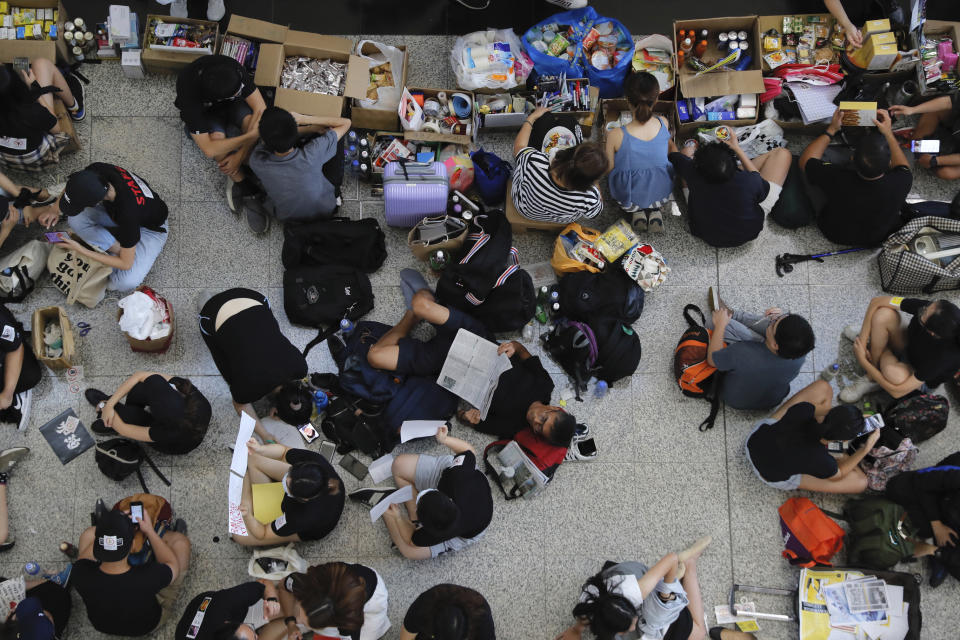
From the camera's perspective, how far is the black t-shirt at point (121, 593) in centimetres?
432

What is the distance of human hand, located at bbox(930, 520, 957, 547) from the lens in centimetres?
459

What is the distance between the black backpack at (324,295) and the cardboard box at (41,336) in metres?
1.43

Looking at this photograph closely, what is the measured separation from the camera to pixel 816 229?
5.54 metres

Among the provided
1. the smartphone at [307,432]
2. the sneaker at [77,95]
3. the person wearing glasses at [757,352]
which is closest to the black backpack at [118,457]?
the smartphone at [307,432]

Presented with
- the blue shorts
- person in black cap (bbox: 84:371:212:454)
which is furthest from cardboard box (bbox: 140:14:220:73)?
the blue shorts

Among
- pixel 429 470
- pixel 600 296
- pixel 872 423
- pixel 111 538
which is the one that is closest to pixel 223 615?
pixel 111 538

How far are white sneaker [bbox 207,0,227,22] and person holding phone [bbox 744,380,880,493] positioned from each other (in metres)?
4.94

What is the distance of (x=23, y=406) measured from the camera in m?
5.01

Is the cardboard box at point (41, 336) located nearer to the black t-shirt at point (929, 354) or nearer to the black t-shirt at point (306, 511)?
the black t-shirt at point (306, 511)

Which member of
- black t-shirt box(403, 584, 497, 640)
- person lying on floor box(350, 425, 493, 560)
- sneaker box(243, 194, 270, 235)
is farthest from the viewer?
sneaker box(243, 194, 270, 235)

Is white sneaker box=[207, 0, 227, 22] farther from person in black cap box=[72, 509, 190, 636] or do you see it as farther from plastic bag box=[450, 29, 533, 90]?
person in black cap box=[72, 509, 190, 636]

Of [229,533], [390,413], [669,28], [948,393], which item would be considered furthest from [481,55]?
[948,393]

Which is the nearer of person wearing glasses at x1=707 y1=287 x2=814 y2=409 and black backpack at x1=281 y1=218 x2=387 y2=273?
person wearing glasses at x1=707 y1=287 x2=814 y2=409

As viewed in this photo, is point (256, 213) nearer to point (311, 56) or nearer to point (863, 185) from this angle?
point (311, 56)
